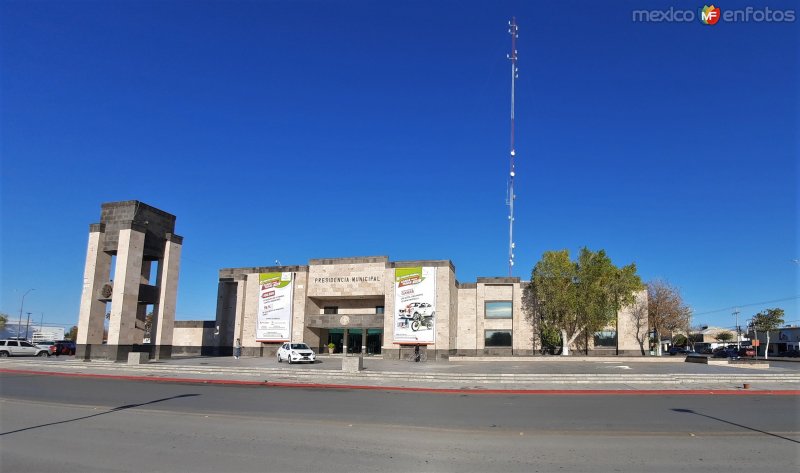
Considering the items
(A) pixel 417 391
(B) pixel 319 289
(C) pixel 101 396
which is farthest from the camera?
Answer: (B) pixel 319 289

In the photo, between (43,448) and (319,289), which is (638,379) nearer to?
(43,448)

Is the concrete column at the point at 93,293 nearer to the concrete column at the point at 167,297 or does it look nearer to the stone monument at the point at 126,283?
the stone monument at the point at 126,283

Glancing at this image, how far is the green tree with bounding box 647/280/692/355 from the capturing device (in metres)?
60.3

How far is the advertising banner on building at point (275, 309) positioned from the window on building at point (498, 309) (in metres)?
20.0

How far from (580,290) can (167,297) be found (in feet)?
122

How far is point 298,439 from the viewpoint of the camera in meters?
10.2

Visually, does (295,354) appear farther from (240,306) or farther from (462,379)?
(240,306)

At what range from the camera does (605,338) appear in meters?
52.3

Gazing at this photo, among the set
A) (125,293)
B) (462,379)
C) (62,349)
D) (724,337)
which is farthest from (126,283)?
(724,337)

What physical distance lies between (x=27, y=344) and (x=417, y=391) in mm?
43797

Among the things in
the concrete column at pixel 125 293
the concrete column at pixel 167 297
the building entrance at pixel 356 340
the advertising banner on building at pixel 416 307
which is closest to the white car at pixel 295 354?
the concrete column at pixel 167 297

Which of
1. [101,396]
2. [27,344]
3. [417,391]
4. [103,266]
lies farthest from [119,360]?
[417,391]

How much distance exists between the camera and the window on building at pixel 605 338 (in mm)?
52125

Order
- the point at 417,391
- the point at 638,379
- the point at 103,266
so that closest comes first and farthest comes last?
1. the point at 417,391
2. the point at 638,379
3. the point at 103,266
